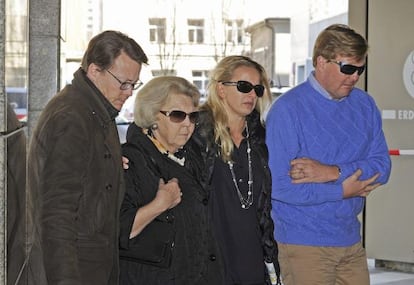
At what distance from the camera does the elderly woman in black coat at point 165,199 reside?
367cm

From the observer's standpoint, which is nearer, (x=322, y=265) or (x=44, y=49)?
(x=322, y=265)

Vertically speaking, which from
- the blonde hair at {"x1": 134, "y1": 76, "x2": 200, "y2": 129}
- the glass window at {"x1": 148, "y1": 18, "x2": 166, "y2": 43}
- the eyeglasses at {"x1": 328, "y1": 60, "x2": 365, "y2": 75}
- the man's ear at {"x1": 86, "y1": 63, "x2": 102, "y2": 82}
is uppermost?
the glass window at {"x1": 148, "y1": 18, "x2": 166, "y2": 43}

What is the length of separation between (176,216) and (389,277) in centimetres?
546

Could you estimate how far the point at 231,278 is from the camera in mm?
3914

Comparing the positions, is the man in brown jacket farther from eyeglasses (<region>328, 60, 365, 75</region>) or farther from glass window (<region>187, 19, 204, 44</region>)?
glass window (<region>187, 19, 204, 44</region>)

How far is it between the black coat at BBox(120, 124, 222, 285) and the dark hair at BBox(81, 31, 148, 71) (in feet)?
1.65

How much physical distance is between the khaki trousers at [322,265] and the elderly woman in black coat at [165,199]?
0.49 m

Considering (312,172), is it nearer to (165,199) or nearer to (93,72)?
(165,199)

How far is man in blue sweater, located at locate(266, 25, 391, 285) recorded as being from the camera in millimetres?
4145

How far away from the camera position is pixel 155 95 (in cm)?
388

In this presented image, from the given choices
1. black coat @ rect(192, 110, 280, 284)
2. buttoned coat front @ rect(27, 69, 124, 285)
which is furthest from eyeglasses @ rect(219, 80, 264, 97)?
buttoned coat front @ rect(27, 69, 124, 285)

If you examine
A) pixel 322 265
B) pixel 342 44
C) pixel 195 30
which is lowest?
pixel 322 265

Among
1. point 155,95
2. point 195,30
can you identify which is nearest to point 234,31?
point 195,30

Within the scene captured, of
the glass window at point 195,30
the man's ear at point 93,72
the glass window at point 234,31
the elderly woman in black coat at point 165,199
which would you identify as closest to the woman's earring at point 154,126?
the elderly woman in black coat at point 165,199
